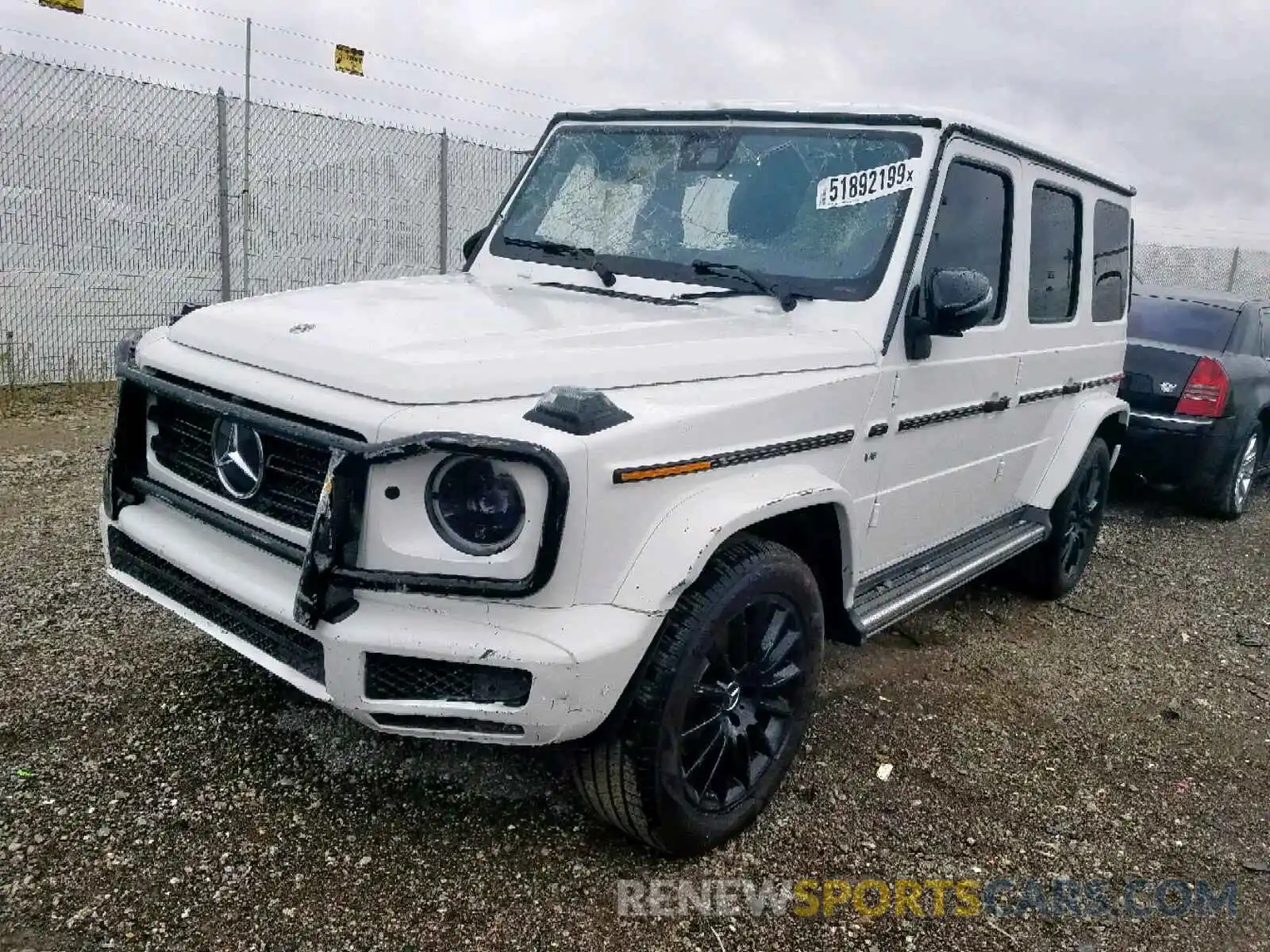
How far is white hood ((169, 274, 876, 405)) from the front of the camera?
2.50 metres

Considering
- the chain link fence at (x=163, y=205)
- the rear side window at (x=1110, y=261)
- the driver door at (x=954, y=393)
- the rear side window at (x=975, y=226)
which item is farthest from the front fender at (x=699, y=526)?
the chain link fence at (x=163, y=205)

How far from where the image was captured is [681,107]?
3922 mm

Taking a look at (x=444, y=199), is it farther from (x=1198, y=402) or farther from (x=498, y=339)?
(x=498, y=339)

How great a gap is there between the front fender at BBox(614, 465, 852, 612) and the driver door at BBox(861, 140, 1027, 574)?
635 millimetres

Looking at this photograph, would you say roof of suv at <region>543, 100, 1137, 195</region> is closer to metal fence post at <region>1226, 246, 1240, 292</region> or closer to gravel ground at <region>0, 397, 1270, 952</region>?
gravel ground at <region>0, 397, 1270, 952</region>

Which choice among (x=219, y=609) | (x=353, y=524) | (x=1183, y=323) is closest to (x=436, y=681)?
(x=353, y=524)

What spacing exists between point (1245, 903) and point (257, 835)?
2735 millimetres

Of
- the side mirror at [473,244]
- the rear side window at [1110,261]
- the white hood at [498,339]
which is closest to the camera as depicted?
the white hood at [498,339]

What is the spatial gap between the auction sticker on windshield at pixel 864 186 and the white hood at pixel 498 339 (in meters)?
0.39

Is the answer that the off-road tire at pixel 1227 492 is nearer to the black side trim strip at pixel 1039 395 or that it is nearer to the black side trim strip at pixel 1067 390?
the black side trim strip at pixel 1067 390

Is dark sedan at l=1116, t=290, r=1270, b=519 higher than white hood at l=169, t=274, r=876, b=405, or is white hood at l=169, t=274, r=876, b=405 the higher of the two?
white hood at l=169, t=274, r=876, b=405

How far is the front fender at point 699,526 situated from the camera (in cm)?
246

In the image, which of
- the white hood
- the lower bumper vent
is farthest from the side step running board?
the lower bumper vent

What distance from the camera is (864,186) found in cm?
349
